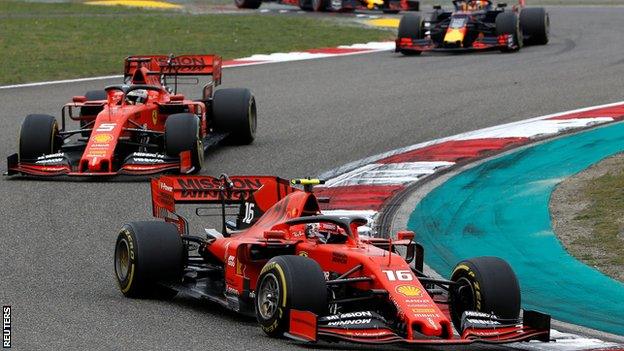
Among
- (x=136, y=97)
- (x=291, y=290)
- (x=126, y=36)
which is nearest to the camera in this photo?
(x=291, y=290)

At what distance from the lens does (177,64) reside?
822 inches

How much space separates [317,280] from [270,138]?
37.8 feet

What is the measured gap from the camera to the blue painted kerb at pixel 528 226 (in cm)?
1157

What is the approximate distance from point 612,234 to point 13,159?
8097 millimetres

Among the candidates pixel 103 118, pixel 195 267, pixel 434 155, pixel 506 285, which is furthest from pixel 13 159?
pixel 506 285

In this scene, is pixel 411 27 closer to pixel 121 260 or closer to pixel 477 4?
pixel 477 4

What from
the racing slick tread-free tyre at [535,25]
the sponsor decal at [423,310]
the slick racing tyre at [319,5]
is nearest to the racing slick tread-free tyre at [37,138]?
the sponsor decal at [423,310]

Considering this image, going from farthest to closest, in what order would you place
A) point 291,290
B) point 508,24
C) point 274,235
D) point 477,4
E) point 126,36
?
point 126,36 < point 477,4 < point 508,24 < point 274,235 < point 291,290

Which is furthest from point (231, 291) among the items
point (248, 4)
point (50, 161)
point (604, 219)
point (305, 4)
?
point (248, 4)

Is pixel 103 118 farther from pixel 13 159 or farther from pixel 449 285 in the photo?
pixel 449 285

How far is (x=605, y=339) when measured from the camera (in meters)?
10.3

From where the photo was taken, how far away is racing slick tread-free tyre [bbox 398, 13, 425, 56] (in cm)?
3102

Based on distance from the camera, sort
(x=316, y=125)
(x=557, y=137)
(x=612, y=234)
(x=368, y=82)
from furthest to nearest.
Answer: (x=368, y=82)
(x=316, y=125)
(x=557, y=137)
(x=612, y=234)

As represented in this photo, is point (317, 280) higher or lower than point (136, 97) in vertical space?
higher
